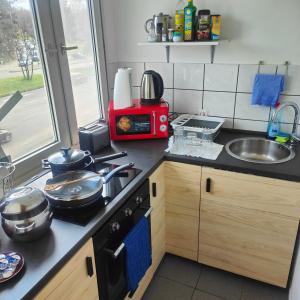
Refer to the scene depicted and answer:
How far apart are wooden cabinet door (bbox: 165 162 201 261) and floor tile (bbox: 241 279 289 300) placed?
357mm

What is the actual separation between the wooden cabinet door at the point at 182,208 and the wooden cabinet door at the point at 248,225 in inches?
1.8

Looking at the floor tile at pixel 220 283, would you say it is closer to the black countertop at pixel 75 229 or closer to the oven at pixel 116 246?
the oven at pixel 116 246

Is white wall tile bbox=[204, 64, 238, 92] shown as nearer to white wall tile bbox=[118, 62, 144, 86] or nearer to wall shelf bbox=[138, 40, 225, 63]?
wall shelf bbox=[138, 40, 225, 63]

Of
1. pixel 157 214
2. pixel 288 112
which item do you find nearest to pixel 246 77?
pixel 288 112

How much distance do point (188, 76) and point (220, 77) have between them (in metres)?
0.22

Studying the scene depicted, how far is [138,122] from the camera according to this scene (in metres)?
1.84

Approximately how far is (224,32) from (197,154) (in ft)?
2.65

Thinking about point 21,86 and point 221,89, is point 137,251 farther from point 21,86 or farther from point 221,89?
point 221,89

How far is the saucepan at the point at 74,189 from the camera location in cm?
109

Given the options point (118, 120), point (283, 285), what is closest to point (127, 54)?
point (118, 120)

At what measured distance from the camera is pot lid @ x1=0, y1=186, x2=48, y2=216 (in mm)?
924

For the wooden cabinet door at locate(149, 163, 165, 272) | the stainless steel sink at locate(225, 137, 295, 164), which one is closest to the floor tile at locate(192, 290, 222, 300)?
the wooden cabinet door at locate(149, 163, 165, 272)

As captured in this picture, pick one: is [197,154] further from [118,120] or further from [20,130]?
[20,130]

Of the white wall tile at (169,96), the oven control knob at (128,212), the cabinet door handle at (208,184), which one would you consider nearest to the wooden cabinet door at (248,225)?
the cabinet door handle at (208,184)
